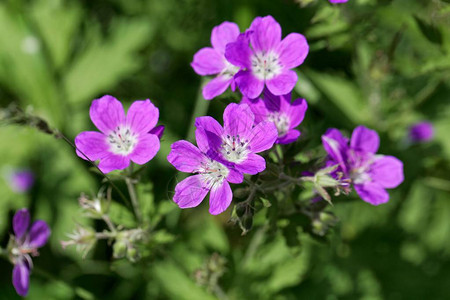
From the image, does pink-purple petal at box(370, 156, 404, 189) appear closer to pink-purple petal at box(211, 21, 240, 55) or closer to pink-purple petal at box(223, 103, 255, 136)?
pink-purple petal at box(223, 103, 255, 136)

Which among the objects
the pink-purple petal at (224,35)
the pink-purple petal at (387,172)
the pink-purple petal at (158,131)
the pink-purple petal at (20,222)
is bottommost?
the pink-purple petal at (387,172)

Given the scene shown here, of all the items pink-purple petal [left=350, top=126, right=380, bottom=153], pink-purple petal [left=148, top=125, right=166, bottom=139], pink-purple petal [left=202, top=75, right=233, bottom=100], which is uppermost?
pink-purple petal [left=202, top=75, right=233, bottom=100]

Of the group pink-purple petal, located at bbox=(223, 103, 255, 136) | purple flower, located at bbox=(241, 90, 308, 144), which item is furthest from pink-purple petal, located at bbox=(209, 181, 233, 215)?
purple flower, located at bbox=(241, 90, 308, 144)

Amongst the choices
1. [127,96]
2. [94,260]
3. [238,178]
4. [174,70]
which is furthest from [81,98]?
[238,178]

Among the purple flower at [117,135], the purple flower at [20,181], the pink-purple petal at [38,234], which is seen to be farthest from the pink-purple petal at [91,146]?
the purple flower at [20,181]

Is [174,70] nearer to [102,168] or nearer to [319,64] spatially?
[319,64]

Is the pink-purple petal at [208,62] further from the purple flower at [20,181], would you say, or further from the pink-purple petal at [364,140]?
the purple flower at [20,181]

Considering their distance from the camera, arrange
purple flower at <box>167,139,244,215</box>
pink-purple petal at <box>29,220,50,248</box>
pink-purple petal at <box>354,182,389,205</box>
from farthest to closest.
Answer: pink-purple petal at <box>29,220,50,248</box> < pink-purple petal at <box>354,182,389,205</box> < purple flower at <box>167,139,244,215</box>
